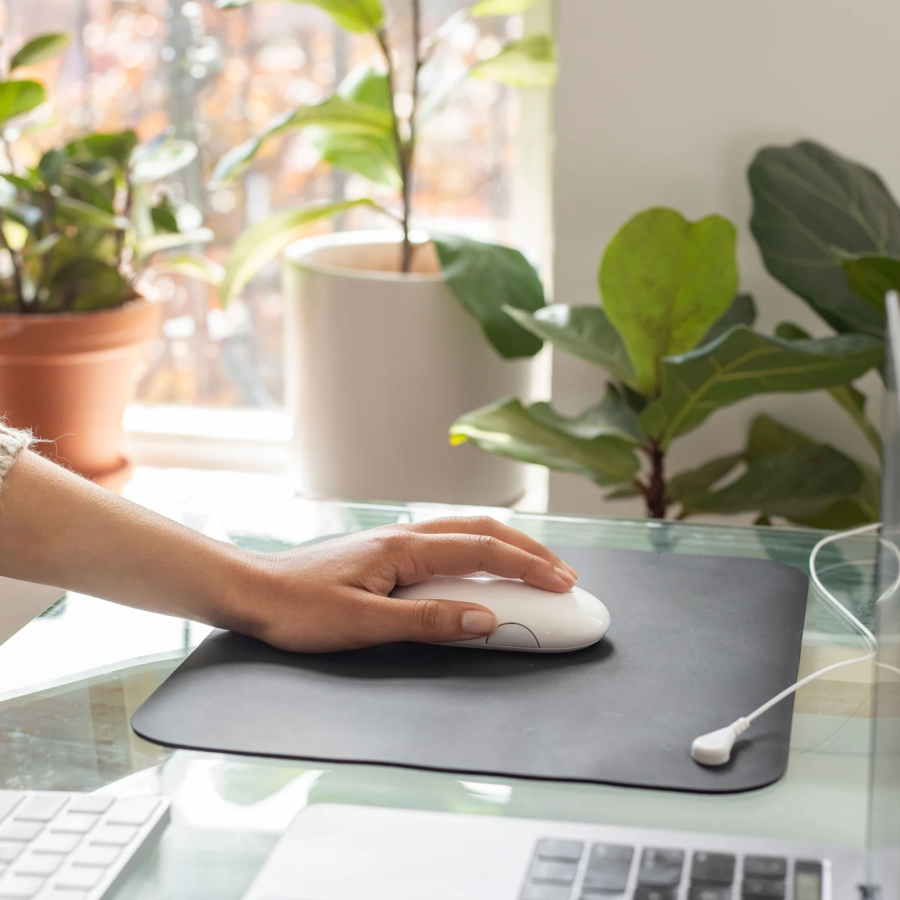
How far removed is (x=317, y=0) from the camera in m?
1.31

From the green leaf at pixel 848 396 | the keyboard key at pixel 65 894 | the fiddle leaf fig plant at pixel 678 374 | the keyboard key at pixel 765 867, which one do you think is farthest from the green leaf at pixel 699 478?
the keyboard key at pixel 65 894

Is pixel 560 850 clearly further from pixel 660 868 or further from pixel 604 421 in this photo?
pixel 604 421

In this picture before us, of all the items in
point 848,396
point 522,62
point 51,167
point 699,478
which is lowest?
point 699,478

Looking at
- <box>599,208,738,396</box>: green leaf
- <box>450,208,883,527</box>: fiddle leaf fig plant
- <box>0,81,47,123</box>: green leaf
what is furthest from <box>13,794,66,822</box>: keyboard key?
<box>0,81,47,123</box>: green leaf

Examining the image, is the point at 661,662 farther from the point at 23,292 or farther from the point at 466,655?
the point at 23,292

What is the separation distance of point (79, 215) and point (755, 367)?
2.69 feet

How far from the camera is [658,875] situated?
0.47m

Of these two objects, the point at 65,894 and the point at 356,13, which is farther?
the point at 356,13

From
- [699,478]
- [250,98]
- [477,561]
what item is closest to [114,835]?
[477,561]

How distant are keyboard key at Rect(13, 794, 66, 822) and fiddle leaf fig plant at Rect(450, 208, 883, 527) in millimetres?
645

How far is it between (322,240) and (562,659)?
997 mm

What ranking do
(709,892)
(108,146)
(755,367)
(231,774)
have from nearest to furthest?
(709,892), (231,774), (755,367), (108,146)

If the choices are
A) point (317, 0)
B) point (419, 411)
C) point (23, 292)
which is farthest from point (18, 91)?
point (419, 411)

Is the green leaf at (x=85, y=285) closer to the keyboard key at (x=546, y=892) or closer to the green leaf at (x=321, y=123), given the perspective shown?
the green leaf at (x=321, y=123)
